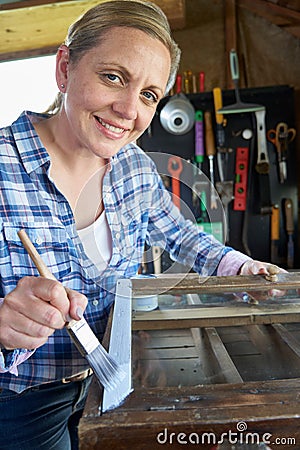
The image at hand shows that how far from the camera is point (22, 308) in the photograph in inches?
21.1

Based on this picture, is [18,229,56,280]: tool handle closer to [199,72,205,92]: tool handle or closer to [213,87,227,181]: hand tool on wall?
[213,87,227,181]: hand tool on wall

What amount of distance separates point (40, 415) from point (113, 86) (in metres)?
0.62

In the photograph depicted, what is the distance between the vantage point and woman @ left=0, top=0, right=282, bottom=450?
0.73 meters

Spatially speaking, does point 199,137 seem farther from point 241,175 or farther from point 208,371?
point 208,371

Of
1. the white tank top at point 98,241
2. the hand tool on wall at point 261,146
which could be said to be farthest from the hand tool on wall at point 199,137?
the white tank top at point 98,241

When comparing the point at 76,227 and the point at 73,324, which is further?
the point at 76,227

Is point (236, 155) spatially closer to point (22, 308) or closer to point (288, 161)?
point (288, 161)

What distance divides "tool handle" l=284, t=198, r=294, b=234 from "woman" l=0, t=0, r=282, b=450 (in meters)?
1.56

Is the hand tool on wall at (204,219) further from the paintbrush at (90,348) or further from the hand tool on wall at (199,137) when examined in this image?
the hand tool on wall at (199,137)

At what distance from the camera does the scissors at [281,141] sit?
7.28ft

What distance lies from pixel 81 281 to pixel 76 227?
11 cm

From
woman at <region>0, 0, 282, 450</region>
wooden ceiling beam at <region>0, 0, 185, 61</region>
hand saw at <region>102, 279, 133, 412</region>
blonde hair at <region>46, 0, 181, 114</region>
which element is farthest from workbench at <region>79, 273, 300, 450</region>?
wooden ceiling beam at <region>0, 0, 185, 61</region>

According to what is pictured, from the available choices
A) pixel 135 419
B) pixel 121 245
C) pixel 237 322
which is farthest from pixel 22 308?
pixel 237 322

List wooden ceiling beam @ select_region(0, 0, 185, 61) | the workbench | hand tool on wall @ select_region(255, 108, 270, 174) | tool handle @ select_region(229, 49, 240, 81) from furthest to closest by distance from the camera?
tool handle @ select_region(229, 49, 240, 81)
hand tool on wall @ select_region(255, 108, 270, 174)
wooden ceiling beam @ select_region(0, 0, 185, 61)
the workbench
